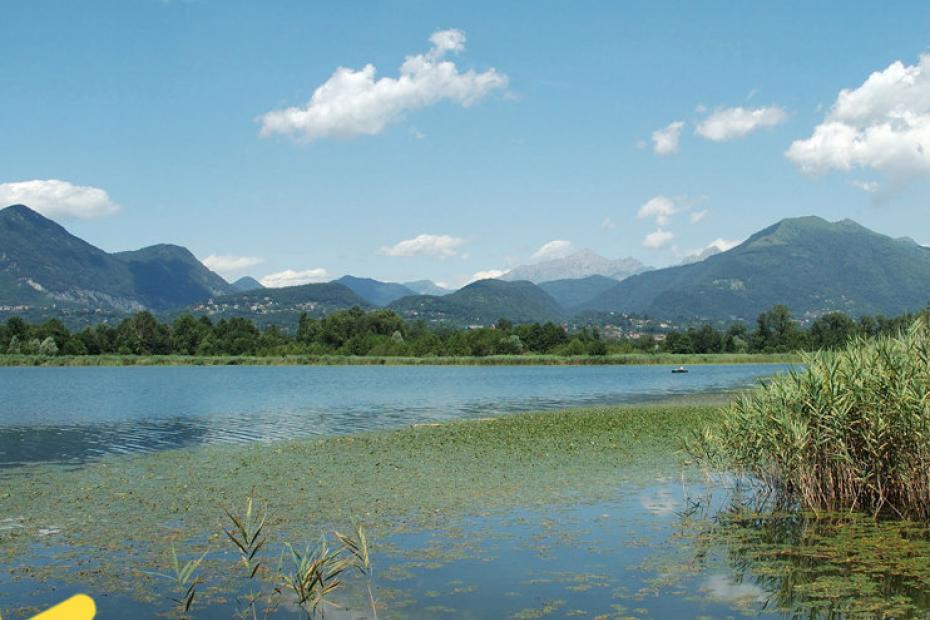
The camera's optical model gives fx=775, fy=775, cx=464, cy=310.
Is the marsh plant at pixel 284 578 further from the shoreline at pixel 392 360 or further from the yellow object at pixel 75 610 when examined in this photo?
the shoreline at pixel 392 360

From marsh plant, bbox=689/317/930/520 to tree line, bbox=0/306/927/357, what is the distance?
123 m

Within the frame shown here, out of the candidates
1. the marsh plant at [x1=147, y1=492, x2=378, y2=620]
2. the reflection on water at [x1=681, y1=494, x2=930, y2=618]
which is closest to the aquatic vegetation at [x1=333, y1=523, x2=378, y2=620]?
the marsh plant at [x1=147, y1=492, x2=378, y2=620]

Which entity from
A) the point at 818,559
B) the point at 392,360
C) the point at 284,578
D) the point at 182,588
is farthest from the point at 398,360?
the point at 182,588

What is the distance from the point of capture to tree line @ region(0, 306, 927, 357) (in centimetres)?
13875

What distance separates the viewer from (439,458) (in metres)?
25.7

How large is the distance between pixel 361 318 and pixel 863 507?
499 feet

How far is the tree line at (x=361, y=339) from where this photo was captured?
455ft

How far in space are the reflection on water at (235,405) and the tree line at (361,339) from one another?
2264 inches

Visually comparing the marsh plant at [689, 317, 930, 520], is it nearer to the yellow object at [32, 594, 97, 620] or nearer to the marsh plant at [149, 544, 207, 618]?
the marsh plant at [149, 544, 207, 618]

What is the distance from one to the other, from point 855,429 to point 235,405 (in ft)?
138

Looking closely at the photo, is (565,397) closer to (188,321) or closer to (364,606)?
(364,606)

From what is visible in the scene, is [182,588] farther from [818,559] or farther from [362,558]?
[818,559]

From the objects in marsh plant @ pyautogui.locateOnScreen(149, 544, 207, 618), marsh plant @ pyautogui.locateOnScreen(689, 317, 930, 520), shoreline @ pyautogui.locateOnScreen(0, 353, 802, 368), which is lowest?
shoreline @ pyautogui.locateOnScreen(0, 353, 802, 368)

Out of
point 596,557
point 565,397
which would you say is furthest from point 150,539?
point 565,397
